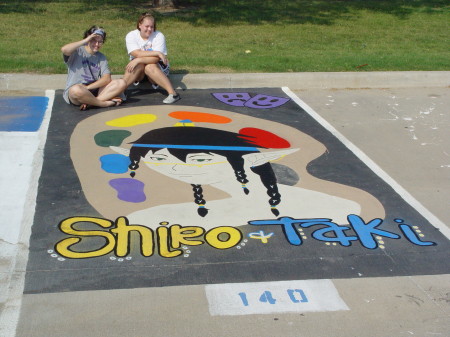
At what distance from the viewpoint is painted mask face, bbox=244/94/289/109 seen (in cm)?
891

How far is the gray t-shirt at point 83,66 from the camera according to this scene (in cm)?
832

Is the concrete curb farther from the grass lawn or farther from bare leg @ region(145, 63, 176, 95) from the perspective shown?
bare leg @ region(145, 63, 176, 95)

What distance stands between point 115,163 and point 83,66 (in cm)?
236

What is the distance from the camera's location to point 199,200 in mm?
5730

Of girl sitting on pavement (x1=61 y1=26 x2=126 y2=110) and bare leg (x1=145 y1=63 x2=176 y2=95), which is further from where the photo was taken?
bare leg (x1=145 y1=63 x2=176 y2=95)

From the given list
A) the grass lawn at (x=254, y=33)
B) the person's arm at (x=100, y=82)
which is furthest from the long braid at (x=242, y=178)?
the grass lawn at (x=254, y=33)

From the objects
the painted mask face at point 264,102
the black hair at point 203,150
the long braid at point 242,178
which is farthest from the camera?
the painted mask face at point 264,102

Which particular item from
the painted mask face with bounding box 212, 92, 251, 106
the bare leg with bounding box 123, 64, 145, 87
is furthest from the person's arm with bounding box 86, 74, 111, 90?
the painted mask face with bounding box 212, 92, 251, 106

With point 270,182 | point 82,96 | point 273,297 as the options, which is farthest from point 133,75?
point 273,297

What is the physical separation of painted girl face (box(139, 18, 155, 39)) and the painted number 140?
558cm

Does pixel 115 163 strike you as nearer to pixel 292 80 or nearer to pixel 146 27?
pixel 146 27

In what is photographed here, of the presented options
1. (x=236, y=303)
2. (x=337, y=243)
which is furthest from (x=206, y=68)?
(x=236, y=303)

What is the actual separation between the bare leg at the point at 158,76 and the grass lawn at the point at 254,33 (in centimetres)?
91

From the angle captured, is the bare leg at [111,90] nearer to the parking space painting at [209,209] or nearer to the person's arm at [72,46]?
the parking space painting at [209,209]
